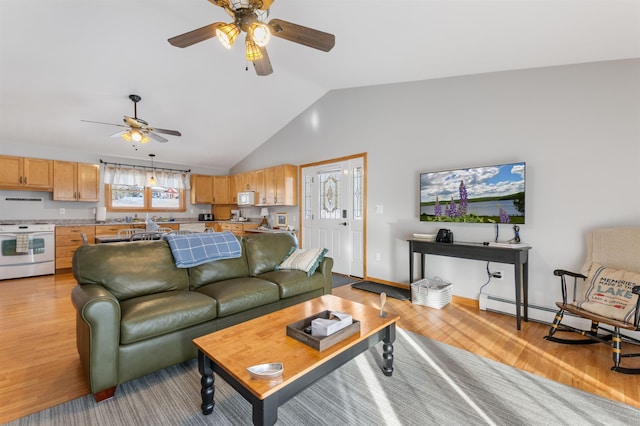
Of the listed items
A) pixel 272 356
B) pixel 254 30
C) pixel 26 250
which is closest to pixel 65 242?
pixel 26 250

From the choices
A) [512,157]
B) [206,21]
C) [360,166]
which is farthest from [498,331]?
[206,21]

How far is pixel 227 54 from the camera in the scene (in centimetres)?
391

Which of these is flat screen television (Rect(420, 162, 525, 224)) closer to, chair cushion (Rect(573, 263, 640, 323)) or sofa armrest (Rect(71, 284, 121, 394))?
chair cushion (Rect(573, 263, 640, 323))

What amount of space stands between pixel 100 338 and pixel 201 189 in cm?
613

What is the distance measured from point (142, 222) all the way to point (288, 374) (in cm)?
609

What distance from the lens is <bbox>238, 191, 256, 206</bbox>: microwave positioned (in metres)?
6.67

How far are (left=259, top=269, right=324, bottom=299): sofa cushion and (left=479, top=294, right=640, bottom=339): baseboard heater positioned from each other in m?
1.99

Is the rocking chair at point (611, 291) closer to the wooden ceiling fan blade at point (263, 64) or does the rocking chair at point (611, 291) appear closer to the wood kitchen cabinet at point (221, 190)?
the wooden ceiling fan blade at point (263, 64)

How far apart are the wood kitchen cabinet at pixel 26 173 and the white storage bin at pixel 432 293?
6.74m

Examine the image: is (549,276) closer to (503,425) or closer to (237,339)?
(503,425)

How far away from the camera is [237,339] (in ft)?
5.26

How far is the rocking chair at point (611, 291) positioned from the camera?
81.0 inches

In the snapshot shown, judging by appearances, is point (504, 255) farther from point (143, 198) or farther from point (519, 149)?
point (143, 198)

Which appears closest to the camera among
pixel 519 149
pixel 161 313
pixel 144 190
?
pixel 161 313
